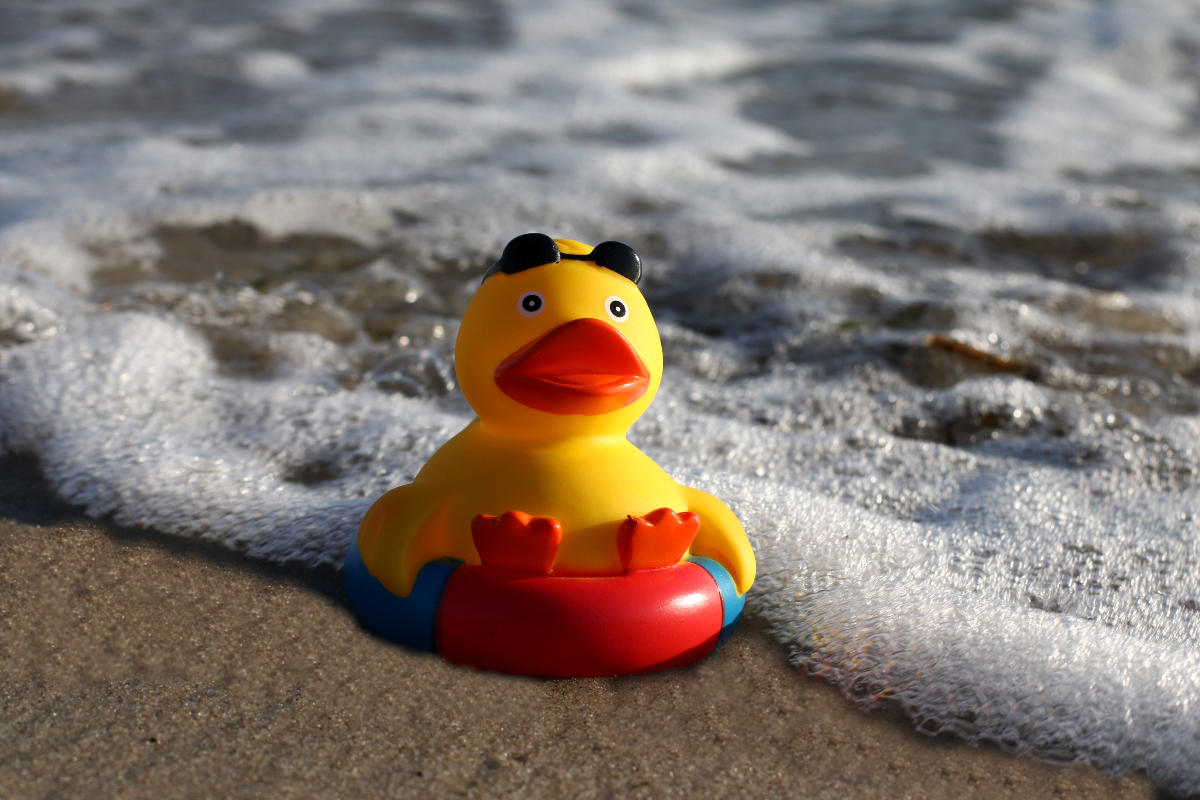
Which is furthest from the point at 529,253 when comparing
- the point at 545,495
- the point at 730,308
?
the point at 730,308

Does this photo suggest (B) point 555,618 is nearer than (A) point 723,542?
Yes

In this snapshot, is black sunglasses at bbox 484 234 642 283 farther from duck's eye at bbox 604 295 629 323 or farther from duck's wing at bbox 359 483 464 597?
duck's wing at bbox 359 483 464 597

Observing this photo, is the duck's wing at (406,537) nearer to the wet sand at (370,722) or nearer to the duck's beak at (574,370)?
the wet sand at (370,722)

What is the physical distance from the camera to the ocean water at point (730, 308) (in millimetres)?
2279

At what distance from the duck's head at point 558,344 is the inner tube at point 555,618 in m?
0.29

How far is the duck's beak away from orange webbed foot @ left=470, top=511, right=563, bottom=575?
8.5 inches

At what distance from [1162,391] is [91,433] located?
11.0 ft

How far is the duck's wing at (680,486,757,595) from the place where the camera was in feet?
6.58

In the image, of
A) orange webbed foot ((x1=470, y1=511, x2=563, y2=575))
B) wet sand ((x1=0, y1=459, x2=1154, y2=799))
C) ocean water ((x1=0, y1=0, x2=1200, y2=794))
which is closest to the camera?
wet sand ((x1=0, y1=459, x2=1154, y2=799))

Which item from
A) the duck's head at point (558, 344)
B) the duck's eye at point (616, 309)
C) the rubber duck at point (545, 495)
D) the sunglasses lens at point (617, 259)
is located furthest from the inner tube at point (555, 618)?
the sunglasses lens at point (617, 259)

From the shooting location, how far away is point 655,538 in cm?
188

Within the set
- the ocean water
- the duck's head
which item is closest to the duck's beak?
the duck's head

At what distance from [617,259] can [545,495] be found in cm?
47

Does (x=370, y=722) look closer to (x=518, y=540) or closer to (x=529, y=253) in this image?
(x=518, y=540)
